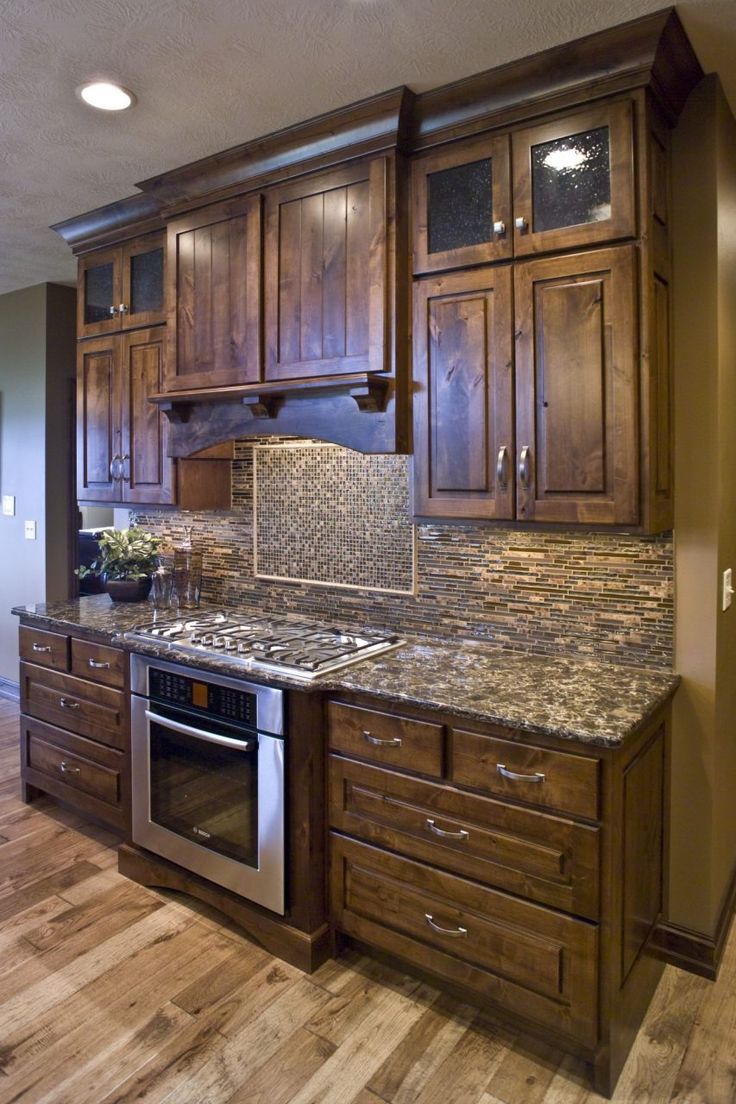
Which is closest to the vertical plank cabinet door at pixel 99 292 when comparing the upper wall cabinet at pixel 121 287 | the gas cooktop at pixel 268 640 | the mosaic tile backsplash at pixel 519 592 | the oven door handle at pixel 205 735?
the upper wall cabinet at pixel 121 287

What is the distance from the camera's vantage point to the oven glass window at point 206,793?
2.32 m

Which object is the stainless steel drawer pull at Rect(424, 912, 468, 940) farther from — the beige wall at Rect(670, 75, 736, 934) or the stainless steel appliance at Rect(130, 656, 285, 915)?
the beige wall at Rect(670, 75, 736, 934)

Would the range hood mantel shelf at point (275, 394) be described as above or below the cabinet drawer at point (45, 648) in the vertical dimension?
above

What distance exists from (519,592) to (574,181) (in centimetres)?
127

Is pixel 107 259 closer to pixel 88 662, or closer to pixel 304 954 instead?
pixel 88 662

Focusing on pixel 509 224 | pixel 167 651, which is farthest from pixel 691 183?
pixel 167 651

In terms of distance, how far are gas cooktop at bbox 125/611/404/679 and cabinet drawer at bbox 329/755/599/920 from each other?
0.33m

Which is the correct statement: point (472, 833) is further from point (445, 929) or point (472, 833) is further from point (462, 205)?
point (462, 205)

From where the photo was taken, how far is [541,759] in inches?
70.6

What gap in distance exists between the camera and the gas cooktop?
7.55ft

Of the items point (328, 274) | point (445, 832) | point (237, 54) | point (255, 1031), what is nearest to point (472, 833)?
point (445, 832)

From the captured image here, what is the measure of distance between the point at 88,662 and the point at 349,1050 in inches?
67.8

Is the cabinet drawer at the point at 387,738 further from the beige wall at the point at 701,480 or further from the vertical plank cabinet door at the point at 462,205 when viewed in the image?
the vertical plank cabinet door at the point at 462,205

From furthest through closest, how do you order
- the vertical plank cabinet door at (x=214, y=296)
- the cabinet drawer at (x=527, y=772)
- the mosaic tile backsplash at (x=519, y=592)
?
the vertical plank cabinet door at (x=214, y=296), the mosaic tile backsplash at (x=519, y=592), the cabinet drawer at (x=527, y=772)
